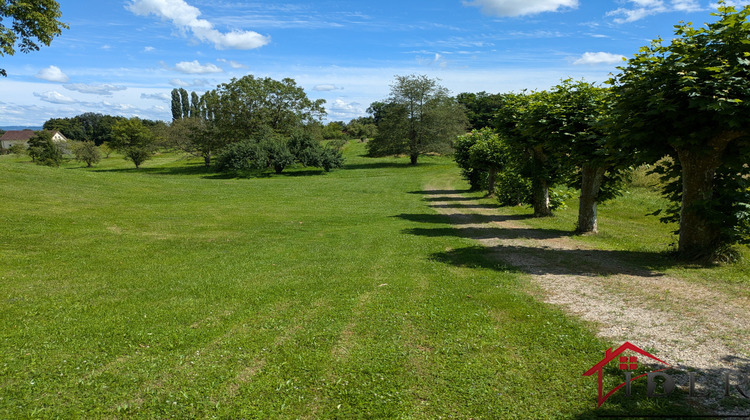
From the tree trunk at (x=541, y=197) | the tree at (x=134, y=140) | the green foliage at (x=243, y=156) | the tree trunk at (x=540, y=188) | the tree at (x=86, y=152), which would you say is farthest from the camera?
the tree at (x=134, y=140)

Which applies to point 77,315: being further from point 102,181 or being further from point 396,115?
point 396,115

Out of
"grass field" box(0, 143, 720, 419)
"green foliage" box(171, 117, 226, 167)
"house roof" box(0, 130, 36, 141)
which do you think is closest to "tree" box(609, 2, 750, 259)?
"grass field" box(0, 143, 720, 419)

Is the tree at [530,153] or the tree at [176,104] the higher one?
the tree at [176,104]

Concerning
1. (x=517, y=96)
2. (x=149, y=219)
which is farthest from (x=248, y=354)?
(x=517, y=96)

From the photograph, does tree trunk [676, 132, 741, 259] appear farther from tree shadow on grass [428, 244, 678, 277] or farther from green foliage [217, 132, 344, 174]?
green foliage [217, 132, 344, 174]

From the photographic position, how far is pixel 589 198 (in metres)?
14.2

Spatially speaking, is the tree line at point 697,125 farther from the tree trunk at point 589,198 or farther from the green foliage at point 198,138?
A: the green foliage at point 198,138

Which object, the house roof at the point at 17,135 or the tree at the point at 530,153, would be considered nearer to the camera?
the tree at the point at 530,153

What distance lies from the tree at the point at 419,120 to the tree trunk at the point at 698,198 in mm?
46969

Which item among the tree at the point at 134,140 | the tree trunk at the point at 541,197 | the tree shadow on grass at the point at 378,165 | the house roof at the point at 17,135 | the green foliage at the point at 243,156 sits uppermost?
the house roof at the point at 17,135

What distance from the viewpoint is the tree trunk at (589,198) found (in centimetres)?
1407

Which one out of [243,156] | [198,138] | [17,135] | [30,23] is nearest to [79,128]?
[17,135]

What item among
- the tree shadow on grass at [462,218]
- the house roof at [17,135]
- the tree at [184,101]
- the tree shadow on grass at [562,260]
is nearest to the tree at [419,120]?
the tree shadow on grass at [462,218]

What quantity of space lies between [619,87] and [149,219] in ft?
52.9
